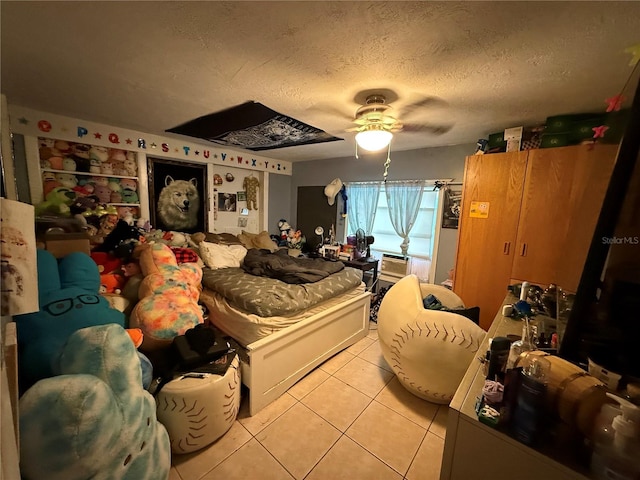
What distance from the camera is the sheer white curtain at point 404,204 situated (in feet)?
10.8

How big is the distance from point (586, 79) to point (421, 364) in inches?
77.4

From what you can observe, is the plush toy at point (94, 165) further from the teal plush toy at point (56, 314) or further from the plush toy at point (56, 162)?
the teal plush toy at point (56, 314)

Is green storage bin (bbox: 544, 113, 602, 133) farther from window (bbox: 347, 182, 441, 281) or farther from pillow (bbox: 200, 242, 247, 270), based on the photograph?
pillow (bbox: 200, 242, 247, 270)

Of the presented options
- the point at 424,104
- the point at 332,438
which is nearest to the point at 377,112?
the point at 424,104

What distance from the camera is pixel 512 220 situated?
86.0 inches

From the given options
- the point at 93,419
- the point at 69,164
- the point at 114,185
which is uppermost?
the point at 69,164

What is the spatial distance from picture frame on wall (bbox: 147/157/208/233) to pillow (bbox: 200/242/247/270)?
29.3 inches

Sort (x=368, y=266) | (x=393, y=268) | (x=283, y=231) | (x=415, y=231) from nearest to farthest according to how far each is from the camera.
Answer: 1. (x=368, y=266)
2. (x=415, y=231)
3. (x=393, y=268)
4. (x=283, y=231)

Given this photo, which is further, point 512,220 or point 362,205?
point 362,205

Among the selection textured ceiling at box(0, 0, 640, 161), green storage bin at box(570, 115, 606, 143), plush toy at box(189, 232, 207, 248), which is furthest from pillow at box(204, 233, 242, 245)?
green storage bin at box(570, 115, 606, 143)

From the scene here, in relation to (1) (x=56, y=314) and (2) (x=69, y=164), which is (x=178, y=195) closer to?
(2) (x=69, y=164)

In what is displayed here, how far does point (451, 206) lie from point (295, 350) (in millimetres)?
2454

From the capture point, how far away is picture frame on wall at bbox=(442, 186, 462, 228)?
9.71 ft

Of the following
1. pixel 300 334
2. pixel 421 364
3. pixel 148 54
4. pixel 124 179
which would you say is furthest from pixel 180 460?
pixel 124 179
